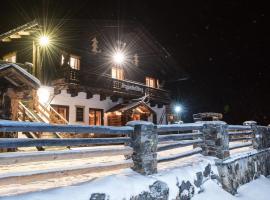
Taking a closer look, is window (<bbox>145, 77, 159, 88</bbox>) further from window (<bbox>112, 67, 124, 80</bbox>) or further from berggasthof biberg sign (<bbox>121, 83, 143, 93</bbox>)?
window (<bbox>112, 67, 124, 80</bbox>)

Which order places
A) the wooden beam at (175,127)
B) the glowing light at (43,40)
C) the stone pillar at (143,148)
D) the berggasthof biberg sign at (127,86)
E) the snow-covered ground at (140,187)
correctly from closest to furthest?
the snow-covered ground at (140,187) → the stone pillar at (143,148) → the wooden beam at (175,127) → the glowing light at (43,40) → the berggasthof biberg sign at (127,86)

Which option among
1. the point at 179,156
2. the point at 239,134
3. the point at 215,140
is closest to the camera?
the point at 179,156

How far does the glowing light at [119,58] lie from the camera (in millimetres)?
22006

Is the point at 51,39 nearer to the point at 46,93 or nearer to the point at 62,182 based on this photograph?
the point at 46,93

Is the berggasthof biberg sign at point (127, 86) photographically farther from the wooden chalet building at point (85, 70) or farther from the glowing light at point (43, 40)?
the glowing light at point (43, 40)

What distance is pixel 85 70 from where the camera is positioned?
19422 mm

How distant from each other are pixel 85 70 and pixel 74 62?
1033 mm

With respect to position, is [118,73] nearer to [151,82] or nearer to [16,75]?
[151,82]

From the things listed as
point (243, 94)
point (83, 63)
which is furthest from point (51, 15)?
point (243, 94)

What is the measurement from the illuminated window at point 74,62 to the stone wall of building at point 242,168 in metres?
13.0

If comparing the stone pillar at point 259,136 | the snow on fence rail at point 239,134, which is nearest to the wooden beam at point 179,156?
the snow on fence rail at point 239,134

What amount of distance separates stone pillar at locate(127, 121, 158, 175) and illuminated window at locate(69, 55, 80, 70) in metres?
13.9

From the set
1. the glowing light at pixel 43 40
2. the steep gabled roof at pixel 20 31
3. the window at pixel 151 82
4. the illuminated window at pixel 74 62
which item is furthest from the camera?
the window at pixel 151 82

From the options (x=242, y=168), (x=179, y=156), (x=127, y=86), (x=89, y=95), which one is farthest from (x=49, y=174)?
(x=127, y=86)
